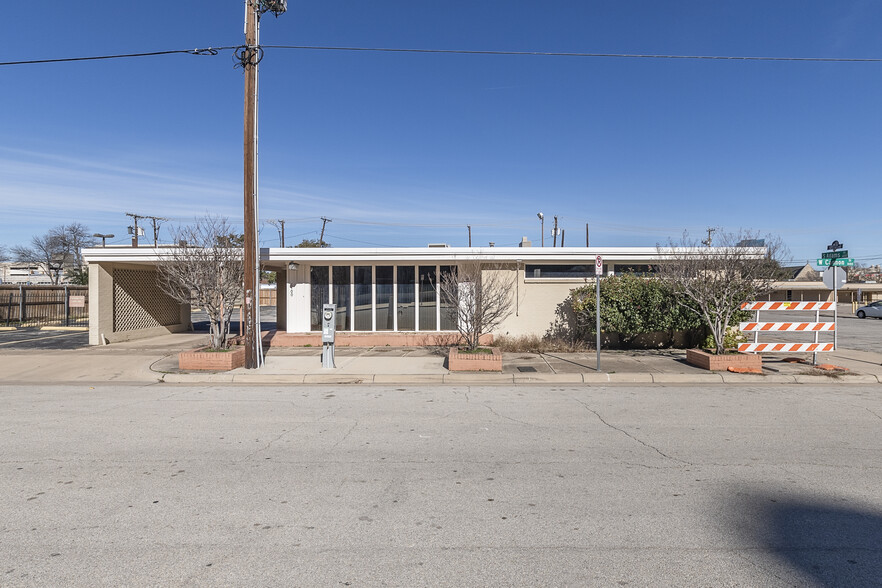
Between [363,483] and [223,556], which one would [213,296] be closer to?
[363,483]

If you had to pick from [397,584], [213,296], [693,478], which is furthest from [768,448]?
[213,296]

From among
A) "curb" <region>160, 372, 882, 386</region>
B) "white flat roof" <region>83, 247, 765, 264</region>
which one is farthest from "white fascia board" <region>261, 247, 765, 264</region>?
"curb" <region>160, 372, 882, 386</region>

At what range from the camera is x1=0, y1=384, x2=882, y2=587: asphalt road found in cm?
351

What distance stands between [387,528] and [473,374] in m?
7.29

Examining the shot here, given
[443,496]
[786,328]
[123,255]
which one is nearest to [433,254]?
[786,328]

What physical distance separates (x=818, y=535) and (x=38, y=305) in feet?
101

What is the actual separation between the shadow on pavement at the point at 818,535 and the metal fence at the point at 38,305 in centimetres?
2605

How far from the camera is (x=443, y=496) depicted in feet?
15.5

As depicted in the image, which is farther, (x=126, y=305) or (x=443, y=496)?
(x=126, y=305)

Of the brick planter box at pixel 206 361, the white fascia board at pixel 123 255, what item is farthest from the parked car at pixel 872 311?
the brick planter box at pixel 206 361

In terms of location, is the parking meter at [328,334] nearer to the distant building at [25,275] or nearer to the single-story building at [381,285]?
the single-story building at [381,285]

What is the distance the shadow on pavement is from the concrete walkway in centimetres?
627

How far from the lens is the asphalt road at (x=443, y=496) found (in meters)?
3.51

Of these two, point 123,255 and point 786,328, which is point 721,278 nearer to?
point 786,328
